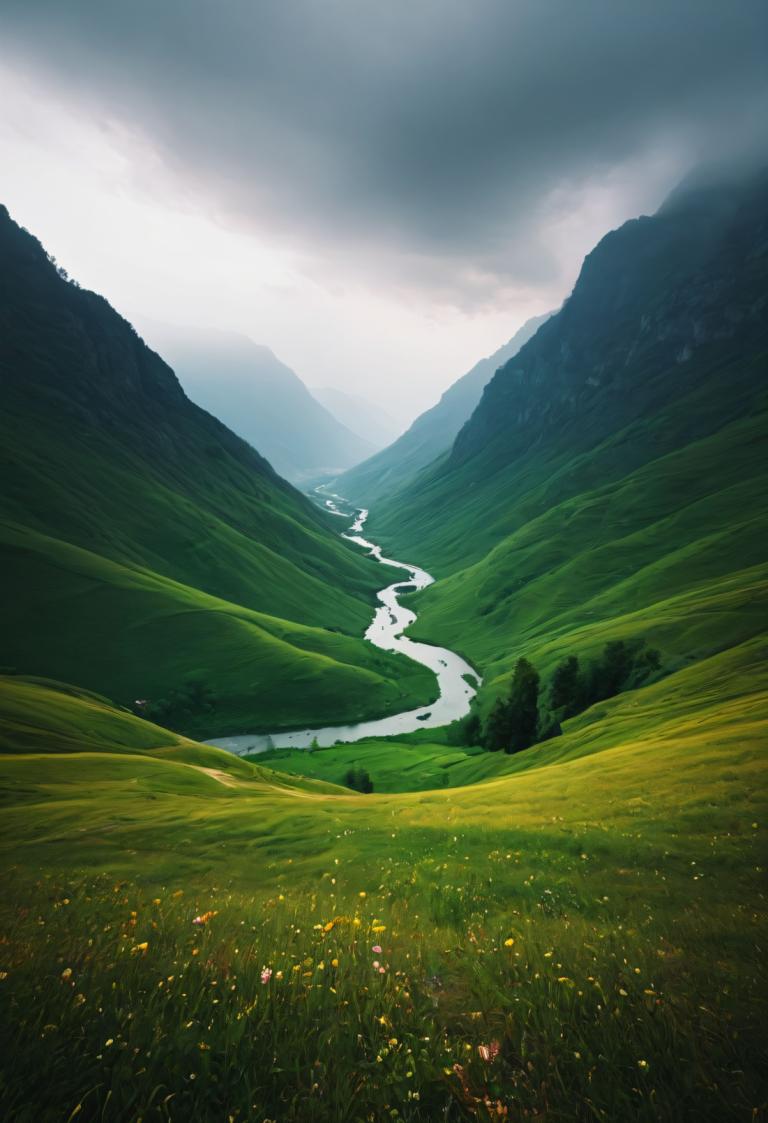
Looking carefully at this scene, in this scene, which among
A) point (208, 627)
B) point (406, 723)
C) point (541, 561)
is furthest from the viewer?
point (541, 561)

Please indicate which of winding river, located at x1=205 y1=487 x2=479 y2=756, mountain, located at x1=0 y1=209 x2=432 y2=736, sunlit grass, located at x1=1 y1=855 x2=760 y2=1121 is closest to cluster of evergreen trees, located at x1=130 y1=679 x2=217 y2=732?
mountain, located at x1=0 y1=209 x2=432 y2=736

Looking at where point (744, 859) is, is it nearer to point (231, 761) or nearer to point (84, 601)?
point (231, 761)

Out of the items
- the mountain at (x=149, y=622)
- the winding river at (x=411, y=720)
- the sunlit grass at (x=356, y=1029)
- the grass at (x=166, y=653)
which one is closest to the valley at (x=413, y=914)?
the sunlit grass at (x=356, y=1029)

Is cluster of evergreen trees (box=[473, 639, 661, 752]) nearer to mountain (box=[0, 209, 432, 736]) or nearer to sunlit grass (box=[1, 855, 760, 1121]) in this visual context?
mountain (box=[0, 209, 432, 736])

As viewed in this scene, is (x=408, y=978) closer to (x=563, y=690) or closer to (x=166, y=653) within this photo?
(x=563, y=690)

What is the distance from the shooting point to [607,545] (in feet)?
540

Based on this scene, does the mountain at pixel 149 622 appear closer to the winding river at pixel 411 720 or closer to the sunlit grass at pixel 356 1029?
the winding river at pixel 411 720

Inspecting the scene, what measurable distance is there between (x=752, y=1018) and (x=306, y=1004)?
16.7 feet

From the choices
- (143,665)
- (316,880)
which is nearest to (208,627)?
(143,665)

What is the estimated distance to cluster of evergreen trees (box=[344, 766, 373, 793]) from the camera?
232 feet

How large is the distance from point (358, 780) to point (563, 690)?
35930mm

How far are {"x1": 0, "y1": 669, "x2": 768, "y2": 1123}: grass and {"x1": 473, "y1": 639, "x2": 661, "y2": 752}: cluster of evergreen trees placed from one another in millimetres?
54450

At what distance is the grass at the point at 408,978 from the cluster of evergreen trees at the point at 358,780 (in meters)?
51.6

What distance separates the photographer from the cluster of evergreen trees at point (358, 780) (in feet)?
232
